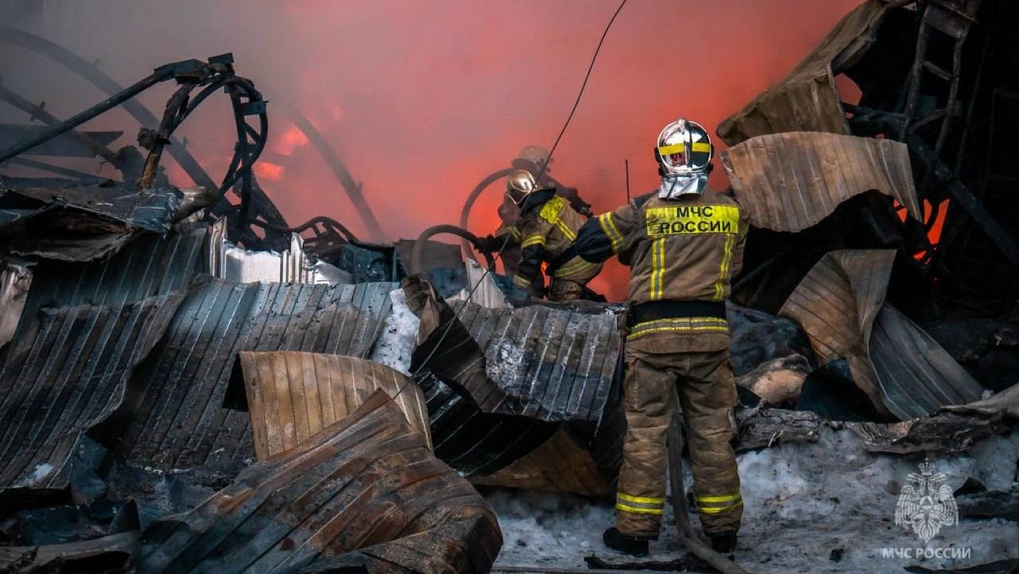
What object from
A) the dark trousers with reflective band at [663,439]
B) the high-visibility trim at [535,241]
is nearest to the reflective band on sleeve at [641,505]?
the dark trousers with reflective band at [663,439]

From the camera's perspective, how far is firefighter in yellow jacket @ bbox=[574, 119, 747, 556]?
475 cm

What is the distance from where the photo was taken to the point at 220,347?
19.0 ft

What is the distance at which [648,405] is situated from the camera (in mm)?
4809

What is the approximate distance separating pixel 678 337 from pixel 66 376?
329 centimetres

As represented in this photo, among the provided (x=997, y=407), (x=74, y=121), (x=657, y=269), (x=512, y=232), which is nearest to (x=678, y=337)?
(x=657, y=269)

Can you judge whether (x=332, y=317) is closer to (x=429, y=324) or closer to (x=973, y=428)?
(x=429, y=324)

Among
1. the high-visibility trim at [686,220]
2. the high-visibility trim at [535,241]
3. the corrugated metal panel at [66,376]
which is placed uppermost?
the high-visibility trim at [686,220]

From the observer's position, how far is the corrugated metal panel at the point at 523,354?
5418 mm

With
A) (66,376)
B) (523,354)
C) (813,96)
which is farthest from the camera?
(813,96)

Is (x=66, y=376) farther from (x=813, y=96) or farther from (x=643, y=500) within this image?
(x=813, y=96)

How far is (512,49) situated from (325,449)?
11954 millimetres

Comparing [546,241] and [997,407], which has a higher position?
[546,241]

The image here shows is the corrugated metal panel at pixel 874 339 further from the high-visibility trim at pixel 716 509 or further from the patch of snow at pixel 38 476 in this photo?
the patch of snow at pixel 38 476

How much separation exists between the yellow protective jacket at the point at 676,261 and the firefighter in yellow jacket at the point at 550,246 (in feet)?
12.0
